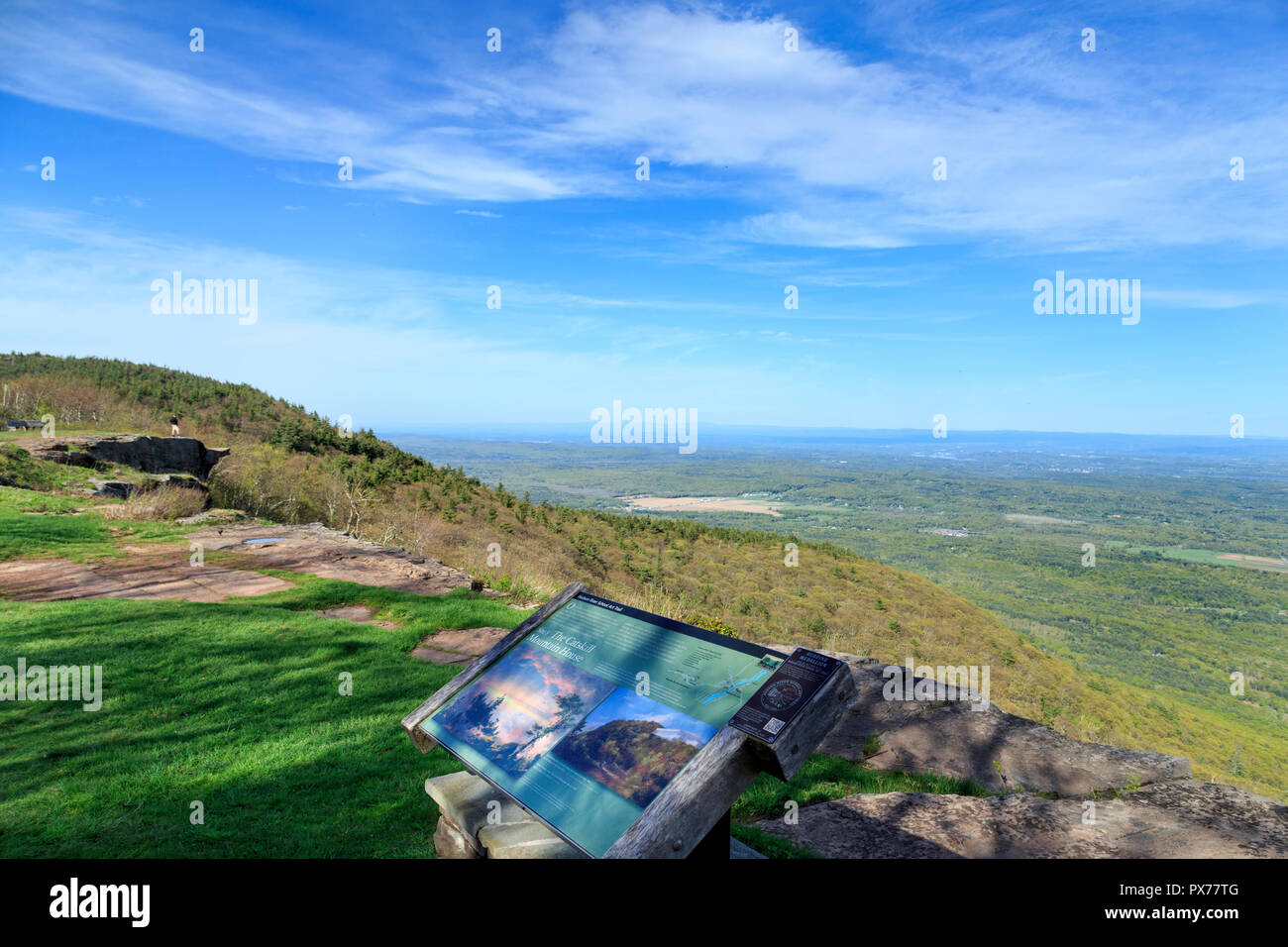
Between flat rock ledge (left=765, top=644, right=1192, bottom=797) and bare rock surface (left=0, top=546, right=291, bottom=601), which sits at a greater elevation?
bare rock surface (left=0, top=546, right=291, bottom=601)

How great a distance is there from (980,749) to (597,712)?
14.0 feet

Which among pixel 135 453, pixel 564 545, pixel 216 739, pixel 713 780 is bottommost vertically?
pixel 564 545

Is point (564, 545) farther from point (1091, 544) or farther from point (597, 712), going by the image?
point (1091, 544)

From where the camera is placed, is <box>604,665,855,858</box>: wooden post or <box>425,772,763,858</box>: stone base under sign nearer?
<box>604,665,855,858</box>: wooden post

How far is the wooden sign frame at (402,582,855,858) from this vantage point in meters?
2.31

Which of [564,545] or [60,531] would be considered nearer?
[60,531]

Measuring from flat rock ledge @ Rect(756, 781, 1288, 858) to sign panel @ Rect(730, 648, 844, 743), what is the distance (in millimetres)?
1773

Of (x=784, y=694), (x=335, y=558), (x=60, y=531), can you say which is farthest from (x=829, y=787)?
(x=60, y=531)

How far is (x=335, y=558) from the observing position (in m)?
10.9

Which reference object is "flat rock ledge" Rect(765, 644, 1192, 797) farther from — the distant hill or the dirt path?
the distant hill

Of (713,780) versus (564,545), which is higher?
(713,780)

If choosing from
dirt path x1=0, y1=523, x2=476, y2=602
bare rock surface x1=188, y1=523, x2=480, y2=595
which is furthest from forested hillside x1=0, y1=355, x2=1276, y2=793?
dirt path x1=0, y1=523, x2=476, y2=602
